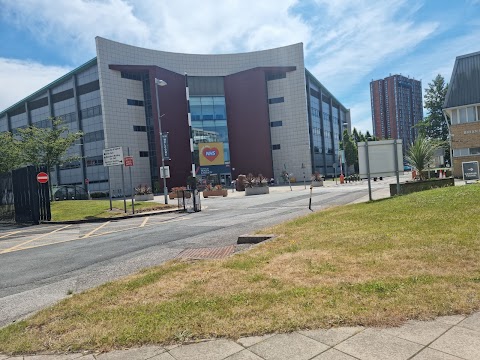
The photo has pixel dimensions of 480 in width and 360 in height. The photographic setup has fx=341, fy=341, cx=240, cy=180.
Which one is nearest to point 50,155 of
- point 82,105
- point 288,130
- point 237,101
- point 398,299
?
point 82,105

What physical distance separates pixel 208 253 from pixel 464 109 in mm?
35015

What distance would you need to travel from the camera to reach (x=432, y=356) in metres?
2.79

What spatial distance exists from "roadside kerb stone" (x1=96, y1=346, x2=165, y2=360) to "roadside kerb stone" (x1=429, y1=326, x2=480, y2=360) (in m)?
2.49

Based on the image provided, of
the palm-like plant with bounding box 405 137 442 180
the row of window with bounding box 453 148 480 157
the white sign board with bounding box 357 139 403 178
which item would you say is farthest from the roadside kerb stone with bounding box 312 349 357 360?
the row of window with bounding box 453 148 480 157

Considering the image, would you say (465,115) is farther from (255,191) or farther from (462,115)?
(255,191)

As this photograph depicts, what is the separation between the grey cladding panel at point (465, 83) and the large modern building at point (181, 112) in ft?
100

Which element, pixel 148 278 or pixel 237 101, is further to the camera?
pixel 237 101

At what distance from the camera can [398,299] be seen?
12.5 feet

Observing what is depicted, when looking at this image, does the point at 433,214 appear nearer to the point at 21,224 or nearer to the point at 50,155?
the point at 21,224

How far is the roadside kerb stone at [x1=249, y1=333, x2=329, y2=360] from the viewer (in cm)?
298

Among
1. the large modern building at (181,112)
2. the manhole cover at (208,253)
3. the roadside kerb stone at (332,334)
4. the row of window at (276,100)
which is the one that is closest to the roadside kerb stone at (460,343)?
the roadside kerb stone at (332,334)

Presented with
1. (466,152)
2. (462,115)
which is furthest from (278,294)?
(462,115)

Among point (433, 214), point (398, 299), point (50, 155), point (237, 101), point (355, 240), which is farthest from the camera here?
point (237, 101)

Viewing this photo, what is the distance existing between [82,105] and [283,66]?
118 feet
